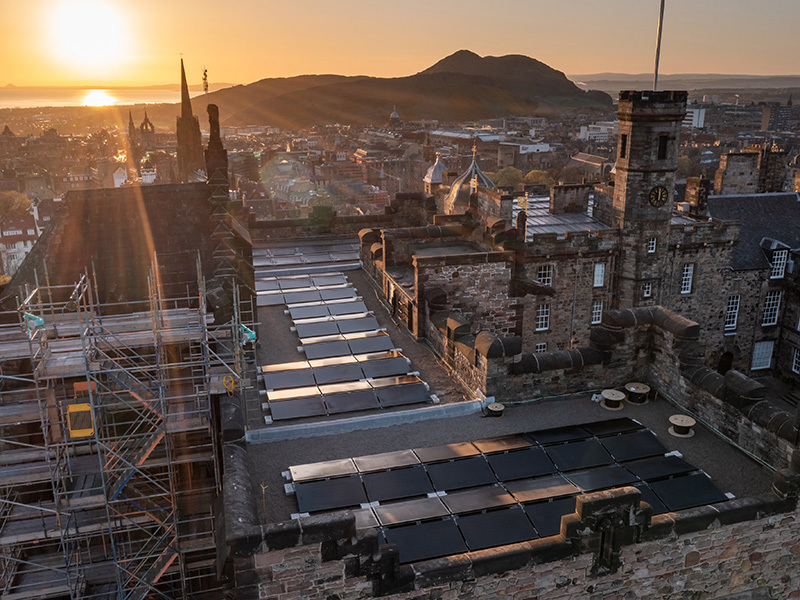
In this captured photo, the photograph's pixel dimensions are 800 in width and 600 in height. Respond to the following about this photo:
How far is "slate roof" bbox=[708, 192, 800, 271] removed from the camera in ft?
163

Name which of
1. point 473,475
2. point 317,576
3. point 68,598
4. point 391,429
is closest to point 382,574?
point 317,576

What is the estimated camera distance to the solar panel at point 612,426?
60.0 ft

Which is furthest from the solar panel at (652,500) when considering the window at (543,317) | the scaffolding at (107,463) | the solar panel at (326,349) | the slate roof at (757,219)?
the slate roof at (757,219)

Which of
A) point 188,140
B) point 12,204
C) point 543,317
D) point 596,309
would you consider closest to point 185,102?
point 188,140

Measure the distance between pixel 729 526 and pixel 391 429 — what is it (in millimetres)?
8721

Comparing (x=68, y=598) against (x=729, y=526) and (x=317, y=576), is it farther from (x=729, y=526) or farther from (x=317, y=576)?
(x=729, y=526)

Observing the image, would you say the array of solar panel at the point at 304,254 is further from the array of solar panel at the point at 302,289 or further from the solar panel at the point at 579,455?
the solar panel at the point at 579,455

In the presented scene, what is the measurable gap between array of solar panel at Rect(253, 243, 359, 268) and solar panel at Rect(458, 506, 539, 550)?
884 inches

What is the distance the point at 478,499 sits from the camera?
51.1ft

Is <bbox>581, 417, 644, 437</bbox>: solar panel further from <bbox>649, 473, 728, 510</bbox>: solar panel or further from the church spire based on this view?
the church spire

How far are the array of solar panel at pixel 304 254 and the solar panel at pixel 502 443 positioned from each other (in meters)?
19.6

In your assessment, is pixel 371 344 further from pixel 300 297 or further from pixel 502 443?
pixel 502 443

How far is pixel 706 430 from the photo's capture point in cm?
1850

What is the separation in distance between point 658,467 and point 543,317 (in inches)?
1149
